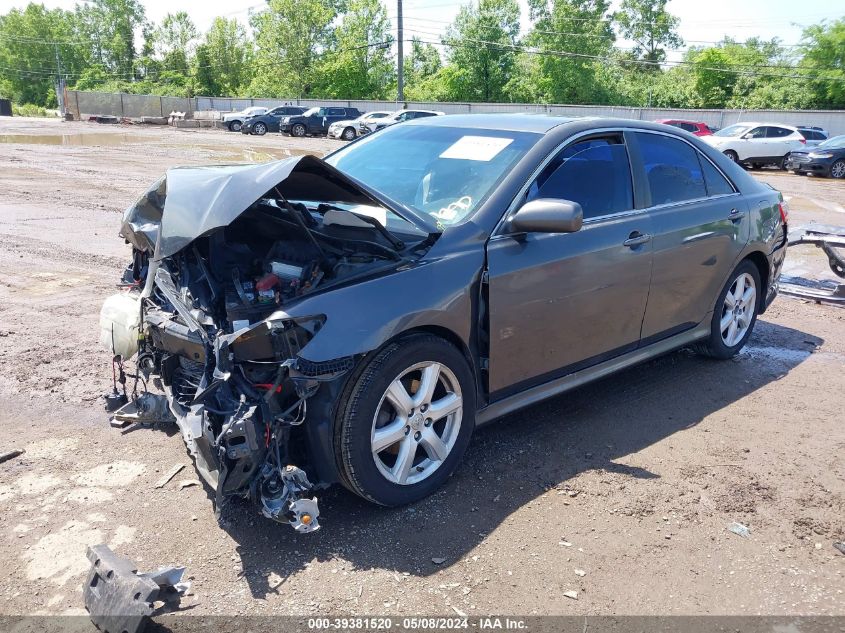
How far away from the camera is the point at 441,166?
13.3 feet

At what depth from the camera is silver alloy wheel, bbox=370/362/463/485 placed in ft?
10.5

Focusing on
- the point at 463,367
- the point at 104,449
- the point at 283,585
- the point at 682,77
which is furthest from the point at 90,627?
the point at 682,77

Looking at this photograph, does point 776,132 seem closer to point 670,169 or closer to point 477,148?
point 670,169

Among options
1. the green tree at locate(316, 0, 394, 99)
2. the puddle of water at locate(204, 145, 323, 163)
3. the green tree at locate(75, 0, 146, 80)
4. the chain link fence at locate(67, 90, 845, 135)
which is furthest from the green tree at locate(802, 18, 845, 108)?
the green tree at locate(75, 0, 146, 80)

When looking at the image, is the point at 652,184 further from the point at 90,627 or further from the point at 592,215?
the point at 90,627

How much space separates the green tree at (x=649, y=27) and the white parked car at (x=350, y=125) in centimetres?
5534

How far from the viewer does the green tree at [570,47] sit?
207 ft

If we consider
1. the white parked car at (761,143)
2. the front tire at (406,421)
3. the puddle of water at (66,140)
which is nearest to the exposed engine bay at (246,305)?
the front tire at (406,421)

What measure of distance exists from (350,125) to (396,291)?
111 feet

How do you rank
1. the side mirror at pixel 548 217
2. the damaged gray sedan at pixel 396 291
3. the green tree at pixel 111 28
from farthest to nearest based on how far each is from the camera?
the green tree at pixel 111 28 < the side mirror at pixel 548 217 < the damaged gray sedan at pixel 396 291

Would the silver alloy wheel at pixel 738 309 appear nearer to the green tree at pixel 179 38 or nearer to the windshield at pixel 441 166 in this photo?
the windshield at pixel 441 166

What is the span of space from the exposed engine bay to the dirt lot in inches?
11.1

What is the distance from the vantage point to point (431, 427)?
3.36 metres

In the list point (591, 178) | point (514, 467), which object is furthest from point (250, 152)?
point (514, 467)
